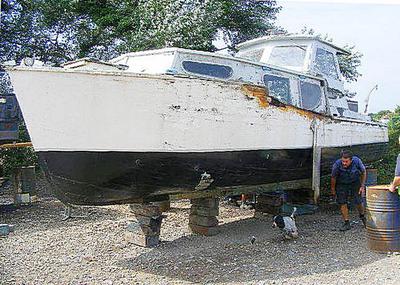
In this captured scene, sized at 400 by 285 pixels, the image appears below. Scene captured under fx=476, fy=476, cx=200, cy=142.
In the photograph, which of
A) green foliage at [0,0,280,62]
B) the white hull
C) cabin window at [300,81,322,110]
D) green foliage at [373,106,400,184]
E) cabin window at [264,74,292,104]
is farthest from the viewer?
green foliage at [0,0,280,62]

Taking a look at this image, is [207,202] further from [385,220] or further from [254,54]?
[254,54]

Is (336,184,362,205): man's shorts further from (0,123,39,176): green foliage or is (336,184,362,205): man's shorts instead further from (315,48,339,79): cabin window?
(0,123,39,176): green foliage

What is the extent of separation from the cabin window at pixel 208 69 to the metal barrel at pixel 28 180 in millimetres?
4741

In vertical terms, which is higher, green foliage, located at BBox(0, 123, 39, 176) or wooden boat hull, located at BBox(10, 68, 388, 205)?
wooden boat hull, located at BBox(10, 68, 388, 205)

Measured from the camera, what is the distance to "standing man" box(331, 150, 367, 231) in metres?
7.77

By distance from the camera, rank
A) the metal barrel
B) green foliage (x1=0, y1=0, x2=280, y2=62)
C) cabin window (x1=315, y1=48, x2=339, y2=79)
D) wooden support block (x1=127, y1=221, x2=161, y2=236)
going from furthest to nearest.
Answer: green foliage (x1=0, y1=0, x2=280, y2=62)
the metal barrel
cabin window (x1=315, y1=48, x2=339, y2=79)
wooden support block (x1=127, y1=221, x2=161, y2=236)

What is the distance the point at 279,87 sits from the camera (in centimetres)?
769

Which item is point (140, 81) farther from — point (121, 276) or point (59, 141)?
point (121, 276)

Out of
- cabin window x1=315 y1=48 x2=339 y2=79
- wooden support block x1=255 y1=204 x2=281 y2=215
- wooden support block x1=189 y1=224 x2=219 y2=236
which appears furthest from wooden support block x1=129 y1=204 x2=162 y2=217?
cabin window x1=315 y1=48 x2=339 y2=79

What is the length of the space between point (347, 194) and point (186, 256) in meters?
→ 3.07

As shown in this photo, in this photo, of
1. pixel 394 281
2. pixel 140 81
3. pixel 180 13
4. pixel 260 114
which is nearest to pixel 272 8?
pixel 180 13

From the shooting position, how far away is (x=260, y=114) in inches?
269

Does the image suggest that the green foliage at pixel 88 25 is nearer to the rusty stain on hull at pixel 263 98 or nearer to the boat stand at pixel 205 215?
the rusty stain on hull at pixel 263 98

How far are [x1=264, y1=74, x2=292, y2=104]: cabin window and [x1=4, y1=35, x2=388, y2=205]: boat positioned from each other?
0.06ft
